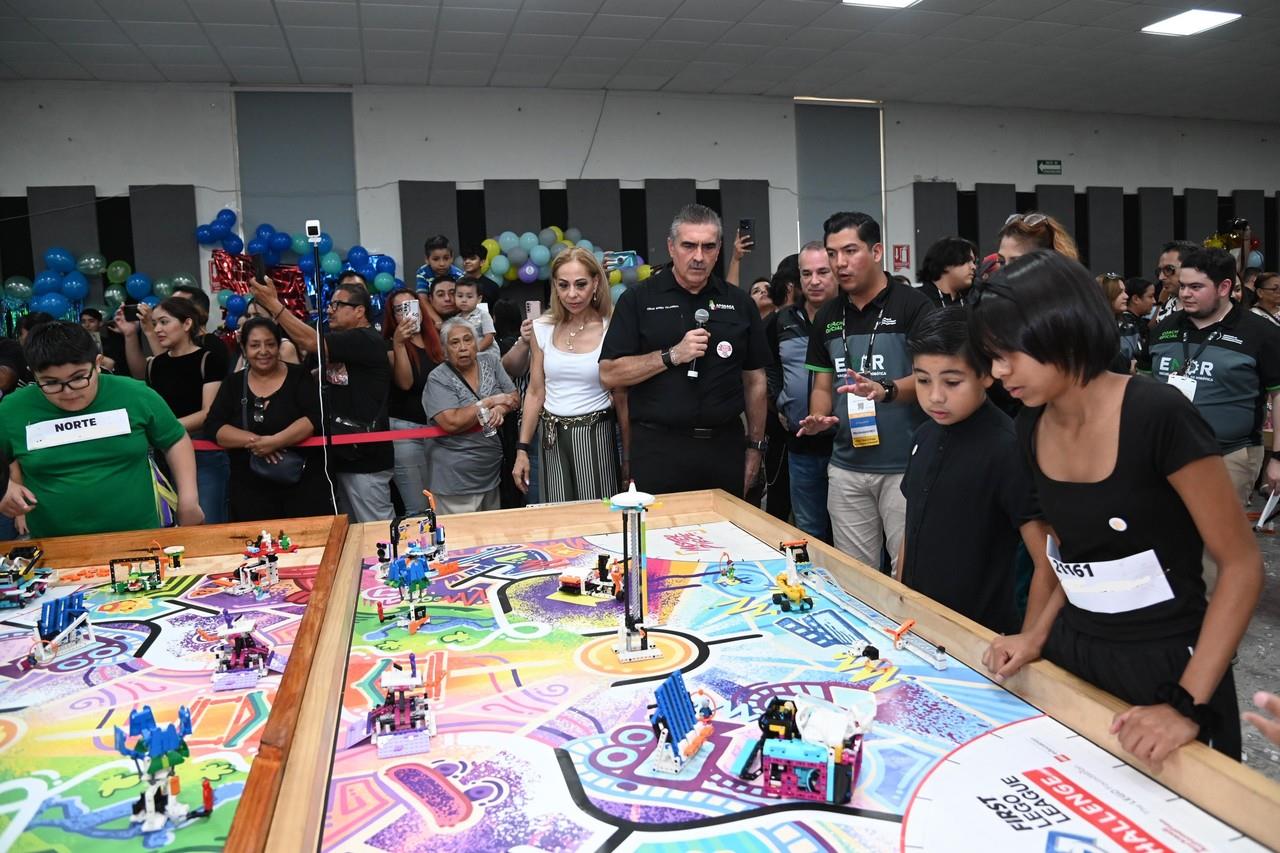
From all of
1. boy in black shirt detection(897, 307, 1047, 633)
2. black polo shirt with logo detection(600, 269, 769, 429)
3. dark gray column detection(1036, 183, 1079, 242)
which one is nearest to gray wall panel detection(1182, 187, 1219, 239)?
dark gray column detection(1036, 183, 1079, 242)

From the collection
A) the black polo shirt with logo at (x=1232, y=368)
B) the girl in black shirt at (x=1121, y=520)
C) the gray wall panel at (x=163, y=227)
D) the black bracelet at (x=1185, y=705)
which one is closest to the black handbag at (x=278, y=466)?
the girl in black shirt at (x=1121, y=520)

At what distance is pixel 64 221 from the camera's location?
677cm

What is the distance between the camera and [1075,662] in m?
1.32

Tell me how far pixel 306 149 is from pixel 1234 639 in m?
Answer: 7.57

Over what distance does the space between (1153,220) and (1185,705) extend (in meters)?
10.6

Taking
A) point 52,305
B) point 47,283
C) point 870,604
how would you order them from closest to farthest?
1. point 870,604
2. point 52,305
3. point 47,283

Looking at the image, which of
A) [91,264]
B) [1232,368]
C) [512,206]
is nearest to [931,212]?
[512,206]

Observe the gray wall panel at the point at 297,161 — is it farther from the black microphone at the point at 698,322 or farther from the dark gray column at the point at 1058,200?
the dark gray column at the point at 1058,200

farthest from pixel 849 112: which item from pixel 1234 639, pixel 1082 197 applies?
pixel 1234 639

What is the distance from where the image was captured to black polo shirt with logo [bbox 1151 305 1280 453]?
3139mm

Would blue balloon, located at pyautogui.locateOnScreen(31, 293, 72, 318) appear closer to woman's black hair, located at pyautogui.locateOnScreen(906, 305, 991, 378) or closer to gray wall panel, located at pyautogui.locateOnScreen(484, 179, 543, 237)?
gray wall panel, located at pyautogui.locateOnScreen(484, 179, 543, 237)

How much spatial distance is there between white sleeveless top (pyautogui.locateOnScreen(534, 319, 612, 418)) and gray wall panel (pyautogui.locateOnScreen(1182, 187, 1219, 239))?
32.0 feet

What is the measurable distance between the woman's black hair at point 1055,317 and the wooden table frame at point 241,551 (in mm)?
1123

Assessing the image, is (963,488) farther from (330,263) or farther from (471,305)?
(330,263)
